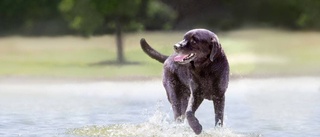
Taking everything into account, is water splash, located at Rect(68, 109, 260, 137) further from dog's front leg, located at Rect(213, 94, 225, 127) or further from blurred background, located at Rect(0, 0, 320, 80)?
blurred background, located at Rect(0, 0, 320, 80)

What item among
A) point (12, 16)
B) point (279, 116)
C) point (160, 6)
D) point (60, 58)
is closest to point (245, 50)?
point (160, 6)

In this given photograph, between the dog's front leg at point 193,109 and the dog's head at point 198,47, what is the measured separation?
1.01 ft

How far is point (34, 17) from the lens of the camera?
92.7 ft

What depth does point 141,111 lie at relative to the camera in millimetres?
12539

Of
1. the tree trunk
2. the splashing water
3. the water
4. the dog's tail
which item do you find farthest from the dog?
the tree trunk

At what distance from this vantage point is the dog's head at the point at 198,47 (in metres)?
9.03

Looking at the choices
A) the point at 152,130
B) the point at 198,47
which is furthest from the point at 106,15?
the point at 198,47

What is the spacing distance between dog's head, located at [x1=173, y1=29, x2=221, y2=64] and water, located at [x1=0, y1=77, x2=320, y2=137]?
2.50 feet

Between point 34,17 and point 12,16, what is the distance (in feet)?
2.06

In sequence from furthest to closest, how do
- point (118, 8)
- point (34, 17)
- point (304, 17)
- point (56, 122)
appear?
point (34, 17) < point (118, 8) < point (304, 17) < point (56, 122)

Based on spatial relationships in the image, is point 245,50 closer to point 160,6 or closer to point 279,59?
point 279,59

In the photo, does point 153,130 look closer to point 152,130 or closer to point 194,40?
point 152,130

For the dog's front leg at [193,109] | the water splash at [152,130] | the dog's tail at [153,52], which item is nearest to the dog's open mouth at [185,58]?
the dog's front leg at [193,109]

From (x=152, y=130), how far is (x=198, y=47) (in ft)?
4.16
